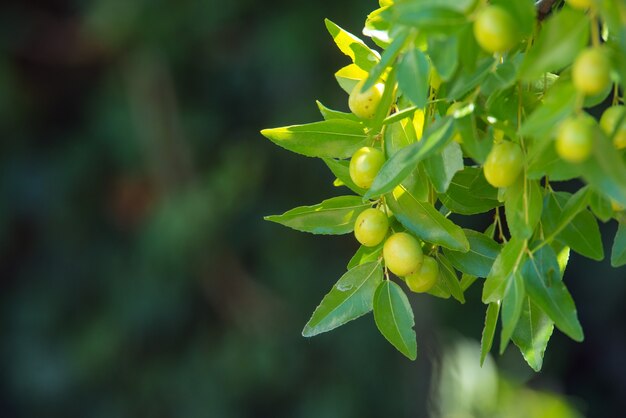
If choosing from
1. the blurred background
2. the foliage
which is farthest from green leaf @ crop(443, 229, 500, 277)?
the blurred background

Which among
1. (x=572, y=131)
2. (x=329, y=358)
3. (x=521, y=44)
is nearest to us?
(x=572, y=131)

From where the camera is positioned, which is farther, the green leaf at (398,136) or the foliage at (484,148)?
the green leaf at (398,136)

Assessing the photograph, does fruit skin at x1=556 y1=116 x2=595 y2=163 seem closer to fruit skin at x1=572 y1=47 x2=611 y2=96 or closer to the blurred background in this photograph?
fruit skin at x1=572 y1=47 x2=611 y2=96

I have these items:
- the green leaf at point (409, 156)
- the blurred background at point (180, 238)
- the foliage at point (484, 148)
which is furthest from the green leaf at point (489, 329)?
the blurred background at point (180, 238)

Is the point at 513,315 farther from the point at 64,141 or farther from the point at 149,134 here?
the point at 64,141

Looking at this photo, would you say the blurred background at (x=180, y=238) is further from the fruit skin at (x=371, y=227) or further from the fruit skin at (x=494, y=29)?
the fruit skin at (x=494, y=29)

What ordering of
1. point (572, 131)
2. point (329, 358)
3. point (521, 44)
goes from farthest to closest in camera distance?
1. point (329, 358)
2. point (521, 44)
3. point (572, 131)

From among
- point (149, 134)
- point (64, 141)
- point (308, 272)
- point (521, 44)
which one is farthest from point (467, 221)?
point (521, 44)
